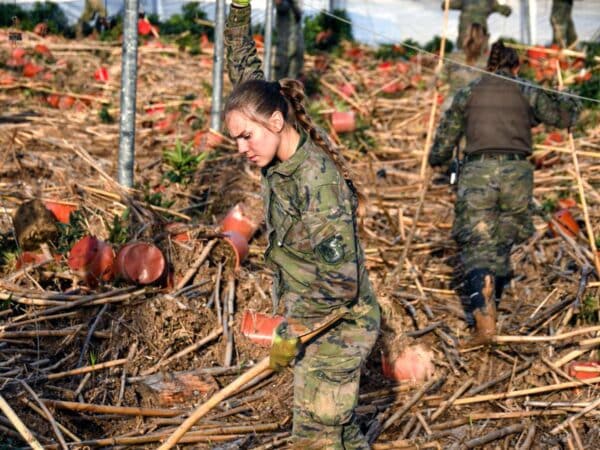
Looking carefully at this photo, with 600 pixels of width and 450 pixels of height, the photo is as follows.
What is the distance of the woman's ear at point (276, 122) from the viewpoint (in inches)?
143

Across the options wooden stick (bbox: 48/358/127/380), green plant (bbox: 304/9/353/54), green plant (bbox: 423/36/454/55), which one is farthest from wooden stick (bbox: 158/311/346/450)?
green plant (bbox: 423/36/454/55)

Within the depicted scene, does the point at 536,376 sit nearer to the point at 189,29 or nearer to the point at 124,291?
the point at 124,291

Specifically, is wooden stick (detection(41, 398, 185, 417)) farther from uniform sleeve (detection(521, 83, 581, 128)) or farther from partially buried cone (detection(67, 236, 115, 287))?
uniform sleeve (detection(521, 83, 581, 128))

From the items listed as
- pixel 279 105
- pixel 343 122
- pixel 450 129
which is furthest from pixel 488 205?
pixel 343 122

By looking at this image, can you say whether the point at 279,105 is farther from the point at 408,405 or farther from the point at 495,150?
the point at 495,150

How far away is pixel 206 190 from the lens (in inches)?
330

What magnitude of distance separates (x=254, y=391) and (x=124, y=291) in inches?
47.0

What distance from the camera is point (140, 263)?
5.99 meters

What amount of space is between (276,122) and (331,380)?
45.5 inches

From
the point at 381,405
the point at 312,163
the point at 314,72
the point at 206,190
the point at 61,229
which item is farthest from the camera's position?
the point at 314,72

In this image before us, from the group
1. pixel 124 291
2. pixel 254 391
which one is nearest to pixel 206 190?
pixel 124 291

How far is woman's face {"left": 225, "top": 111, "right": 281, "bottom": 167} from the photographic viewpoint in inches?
142

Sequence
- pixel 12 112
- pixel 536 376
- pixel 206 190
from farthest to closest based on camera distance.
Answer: pixel 12 112
pixel 206 190
pixel 536 376

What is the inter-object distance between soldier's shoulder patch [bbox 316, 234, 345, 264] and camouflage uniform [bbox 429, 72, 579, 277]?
332 cm
